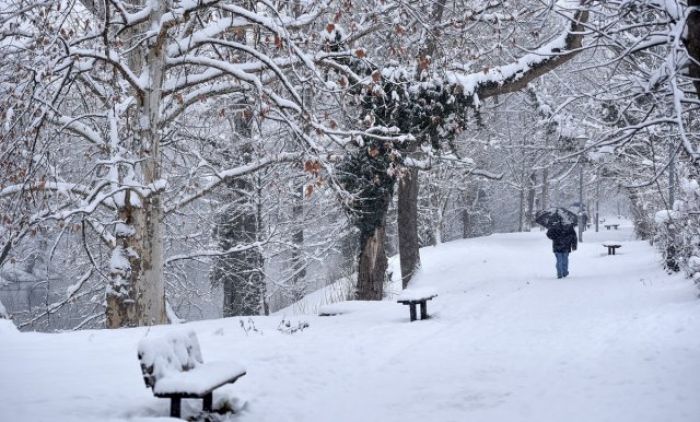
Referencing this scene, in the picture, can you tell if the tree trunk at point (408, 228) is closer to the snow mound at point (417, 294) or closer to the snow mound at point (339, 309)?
the snow mound at point (339, 309)

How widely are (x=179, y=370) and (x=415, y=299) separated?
5774 millimetres

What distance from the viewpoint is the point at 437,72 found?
14.9 metres

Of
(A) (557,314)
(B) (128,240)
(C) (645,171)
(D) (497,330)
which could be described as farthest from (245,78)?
(C) (645,171)

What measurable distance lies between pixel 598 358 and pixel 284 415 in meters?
4.02

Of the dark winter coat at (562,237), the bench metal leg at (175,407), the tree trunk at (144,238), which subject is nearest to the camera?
the bench metal leg at (175,407)

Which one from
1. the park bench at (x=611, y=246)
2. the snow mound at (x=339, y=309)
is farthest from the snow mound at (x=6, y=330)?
the park bench at (x=611, y=246)

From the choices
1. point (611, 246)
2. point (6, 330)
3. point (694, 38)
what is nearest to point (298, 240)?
point (611, 246)

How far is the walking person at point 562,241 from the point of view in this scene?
16062 mm

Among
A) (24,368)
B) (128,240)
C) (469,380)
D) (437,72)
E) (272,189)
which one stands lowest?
(469,380)

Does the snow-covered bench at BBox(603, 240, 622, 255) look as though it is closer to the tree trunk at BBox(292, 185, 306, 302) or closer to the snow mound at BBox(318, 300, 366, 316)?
the tree trunk at BBox(292, 185, 306, 302)

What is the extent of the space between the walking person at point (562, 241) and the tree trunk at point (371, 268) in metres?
4.43

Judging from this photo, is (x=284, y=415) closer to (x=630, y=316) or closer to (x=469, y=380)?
(x=469, y=380)

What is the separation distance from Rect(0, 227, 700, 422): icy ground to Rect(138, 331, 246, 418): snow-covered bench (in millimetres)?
275

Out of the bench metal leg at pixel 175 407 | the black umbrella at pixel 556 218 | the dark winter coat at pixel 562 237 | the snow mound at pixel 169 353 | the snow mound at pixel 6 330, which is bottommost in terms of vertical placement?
the bench metal leg at pixel 175 407
